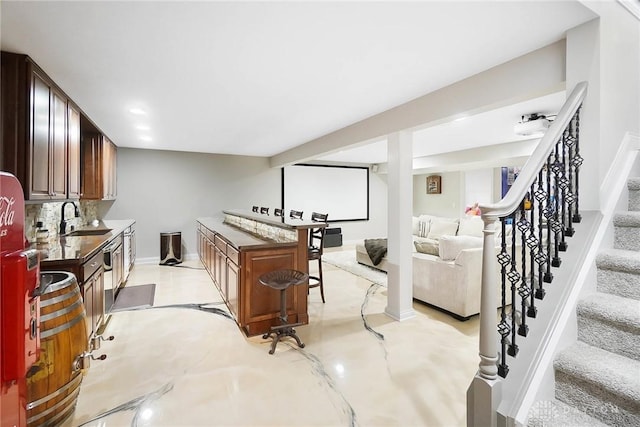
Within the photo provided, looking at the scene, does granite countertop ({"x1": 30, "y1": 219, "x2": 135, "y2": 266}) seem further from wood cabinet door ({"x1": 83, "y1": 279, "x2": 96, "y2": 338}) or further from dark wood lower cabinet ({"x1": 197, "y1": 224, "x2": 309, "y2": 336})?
dark wood lower cabinet ({"x1": 197, "y1": 224, "x2": 309, "y2": 336})

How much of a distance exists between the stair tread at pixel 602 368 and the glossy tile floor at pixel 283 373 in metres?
0.72

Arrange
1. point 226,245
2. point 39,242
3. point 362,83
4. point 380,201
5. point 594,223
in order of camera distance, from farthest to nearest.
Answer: point 380,201 → point 226,245 → point 39,242 → point 362,83 → point 594,223

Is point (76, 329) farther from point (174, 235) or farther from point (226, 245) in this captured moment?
point (174, 235)

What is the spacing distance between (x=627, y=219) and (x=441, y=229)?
4436 mm

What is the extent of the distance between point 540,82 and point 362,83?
1268mm

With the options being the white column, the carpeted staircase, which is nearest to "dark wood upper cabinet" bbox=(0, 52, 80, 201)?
the white column

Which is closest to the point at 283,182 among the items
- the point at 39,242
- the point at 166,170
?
the point at 166,170

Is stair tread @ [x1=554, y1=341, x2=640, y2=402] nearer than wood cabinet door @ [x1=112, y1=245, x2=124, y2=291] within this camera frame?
Yes

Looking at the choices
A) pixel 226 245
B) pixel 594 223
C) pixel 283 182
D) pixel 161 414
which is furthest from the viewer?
pixel 283 182

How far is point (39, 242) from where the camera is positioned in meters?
2.99

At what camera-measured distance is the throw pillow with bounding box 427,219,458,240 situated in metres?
6.01

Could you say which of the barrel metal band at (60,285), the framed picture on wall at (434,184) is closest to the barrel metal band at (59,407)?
the barrel metal band at (60,285)

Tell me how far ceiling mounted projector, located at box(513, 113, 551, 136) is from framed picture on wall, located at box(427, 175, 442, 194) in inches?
196

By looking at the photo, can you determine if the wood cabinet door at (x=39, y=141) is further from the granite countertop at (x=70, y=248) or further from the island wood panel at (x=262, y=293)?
the island wood panel at (x=262, y=293)
